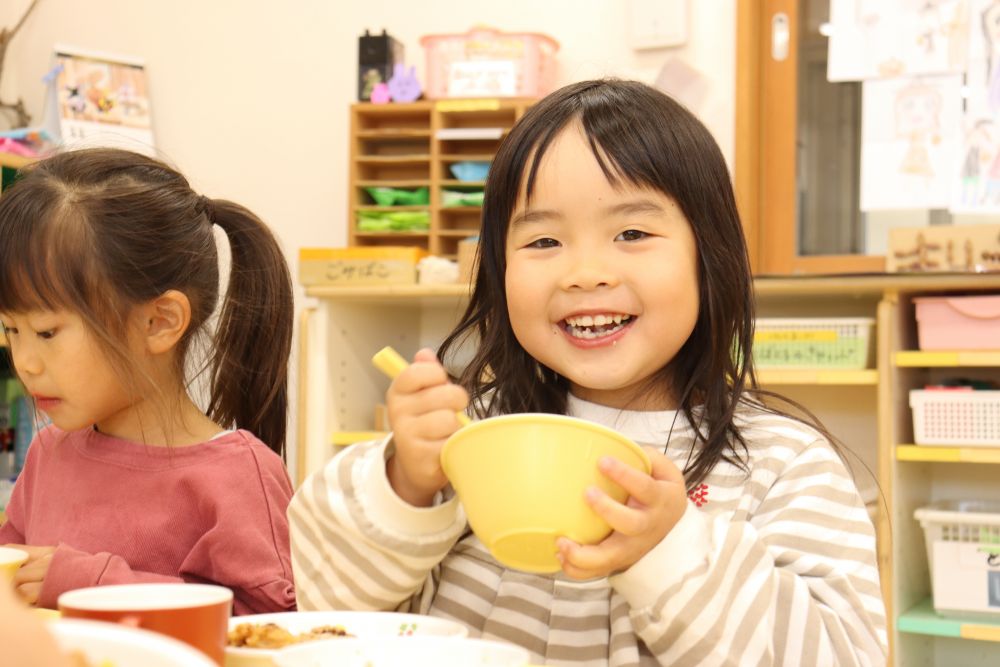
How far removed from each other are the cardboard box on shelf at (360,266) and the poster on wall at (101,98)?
842 millimetres

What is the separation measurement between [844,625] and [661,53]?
224cm

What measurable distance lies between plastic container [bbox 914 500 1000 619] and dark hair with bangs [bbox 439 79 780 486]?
1.35m

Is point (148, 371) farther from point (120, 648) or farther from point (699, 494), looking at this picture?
point (120, 648)

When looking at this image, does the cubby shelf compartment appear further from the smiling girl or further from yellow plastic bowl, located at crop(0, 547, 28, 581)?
yellow plastic bowl, located at crop(0, 547, 28, 581)

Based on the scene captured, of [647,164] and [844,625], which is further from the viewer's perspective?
[647,164]

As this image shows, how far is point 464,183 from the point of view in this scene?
265 centimetres

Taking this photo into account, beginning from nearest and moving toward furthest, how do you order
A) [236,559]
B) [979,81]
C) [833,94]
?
[236,559] < [979,81] < [833,94]

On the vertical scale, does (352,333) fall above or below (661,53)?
below

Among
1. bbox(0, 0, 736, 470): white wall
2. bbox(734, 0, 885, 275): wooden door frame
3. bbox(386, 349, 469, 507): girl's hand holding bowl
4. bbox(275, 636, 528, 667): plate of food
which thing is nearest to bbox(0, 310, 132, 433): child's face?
bbox(386, 349, 469, 507): girl's hand holding bowl

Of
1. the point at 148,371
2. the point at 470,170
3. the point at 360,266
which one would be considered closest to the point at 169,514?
the point at 148,371

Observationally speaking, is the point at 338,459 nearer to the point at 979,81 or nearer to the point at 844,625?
the point at 844,625

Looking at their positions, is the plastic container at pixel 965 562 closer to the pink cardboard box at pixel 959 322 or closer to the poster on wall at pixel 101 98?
the pink cardboard box at pixel 959 322

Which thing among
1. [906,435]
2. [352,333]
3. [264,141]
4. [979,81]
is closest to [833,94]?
[979,81]

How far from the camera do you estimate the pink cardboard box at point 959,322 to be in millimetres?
2033
